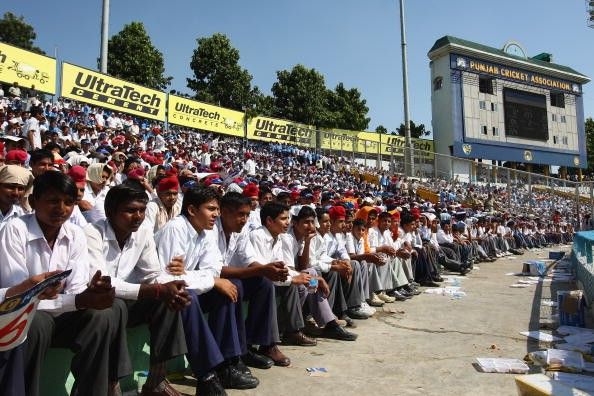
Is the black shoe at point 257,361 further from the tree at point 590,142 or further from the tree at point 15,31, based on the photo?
the tree at point 590,142

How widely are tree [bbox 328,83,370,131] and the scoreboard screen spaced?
10.3m

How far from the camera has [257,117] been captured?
79.0ft

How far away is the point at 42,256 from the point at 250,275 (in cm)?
159

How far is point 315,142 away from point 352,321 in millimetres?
21665

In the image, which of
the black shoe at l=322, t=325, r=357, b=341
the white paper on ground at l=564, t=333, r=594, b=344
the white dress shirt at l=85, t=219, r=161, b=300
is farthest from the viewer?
the black shoe at l=322, t=325, r=357, b=341

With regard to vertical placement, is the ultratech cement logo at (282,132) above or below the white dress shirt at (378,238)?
above

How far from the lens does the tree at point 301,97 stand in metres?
32.0

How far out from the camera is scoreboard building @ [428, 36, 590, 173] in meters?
31.2

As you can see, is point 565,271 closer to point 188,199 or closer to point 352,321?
point 352,321

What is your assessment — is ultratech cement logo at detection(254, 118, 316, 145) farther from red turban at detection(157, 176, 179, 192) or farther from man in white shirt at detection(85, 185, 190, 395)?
man in white shirt at detection(85, 185, 190, 395)

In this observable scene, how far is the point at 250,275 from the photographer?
3600 millimetres

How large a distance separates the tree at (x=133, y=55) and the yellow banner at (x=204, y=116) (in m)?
6.91

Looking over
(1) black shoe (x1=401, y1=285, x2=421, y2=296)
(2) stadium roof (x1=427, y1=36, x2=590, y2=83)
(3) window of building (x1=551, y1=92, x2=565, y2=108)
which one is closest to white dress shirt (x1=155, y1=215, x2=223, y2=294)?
(1) black shoe (x1=401, y1=285, x2=421, y2=296)

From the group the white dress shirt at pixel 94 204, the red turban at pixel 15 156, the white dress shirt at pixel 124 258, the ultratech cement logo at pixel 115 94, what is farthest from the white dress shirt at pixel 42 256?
the ultratech cement logo at pixel 115 94
